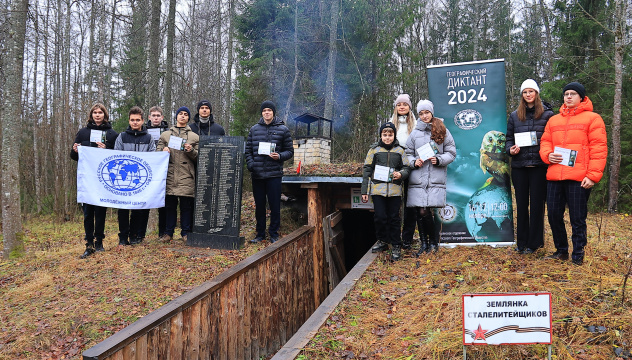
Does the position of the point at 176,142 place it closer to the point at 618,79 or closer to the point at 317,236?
the point at 317,236

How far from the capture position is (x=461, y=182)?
635 cm

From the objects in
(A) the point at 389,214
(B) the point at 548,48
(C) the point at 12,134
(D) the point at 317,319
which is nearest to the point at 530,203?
(A) the point at 389,214

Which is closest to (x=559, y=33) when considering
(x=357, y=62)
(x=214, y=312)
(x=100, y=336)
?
(x=357, y=62)

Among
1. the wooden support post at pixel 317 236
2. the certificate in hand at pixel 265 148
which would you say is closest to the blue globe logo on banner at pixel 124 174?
the certificate in hand at pixel 265 148

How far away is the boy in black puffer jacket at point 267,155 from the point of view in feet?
21.9

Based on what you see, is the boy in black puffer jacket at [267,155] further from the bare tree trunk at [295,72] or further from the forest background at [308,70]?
the bare tree trunk at [295,72]

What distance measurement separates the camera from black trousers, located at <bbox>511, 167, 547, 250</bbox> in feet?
17.3

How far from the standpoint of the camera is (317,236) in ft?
25.5

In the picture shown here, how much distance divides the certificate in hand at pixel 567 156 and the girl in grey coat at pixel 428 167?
135cm

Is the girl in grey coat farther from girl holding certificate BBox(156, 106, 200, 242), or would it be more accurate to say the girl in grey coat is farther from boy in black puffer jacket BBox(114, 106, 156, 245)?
boy in black puffer jacket BBox(114, 106, 156, 245)

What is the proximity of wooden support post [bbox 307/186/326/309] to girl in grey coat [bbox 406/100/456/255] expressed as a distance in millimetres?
2330

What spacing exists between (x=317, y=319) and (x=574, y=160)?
3.48 m

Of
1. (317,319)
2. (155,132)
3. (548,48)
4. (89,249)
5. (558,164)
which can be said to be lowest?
(317,319)

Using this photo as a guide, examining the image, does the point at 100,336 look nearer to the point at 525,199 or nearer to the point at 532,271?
the point at 532,271
